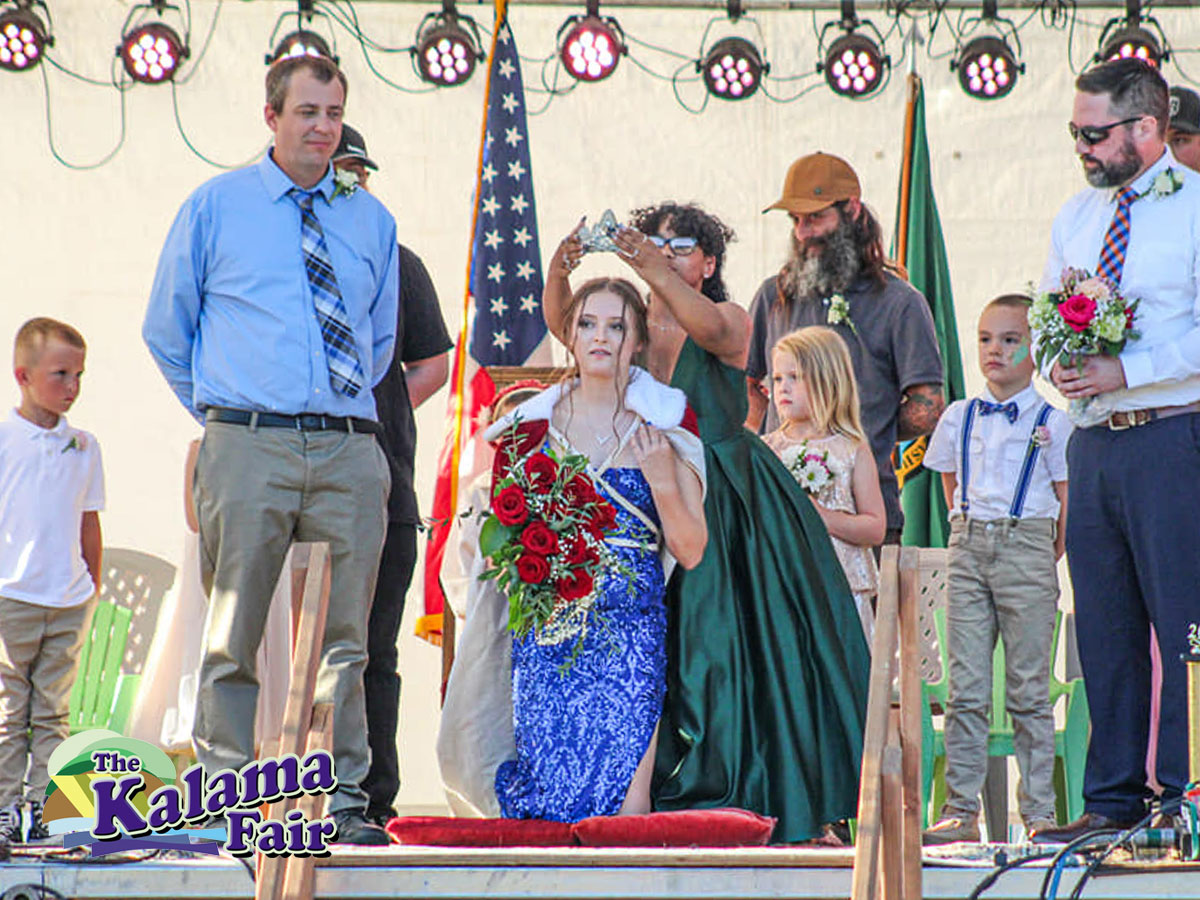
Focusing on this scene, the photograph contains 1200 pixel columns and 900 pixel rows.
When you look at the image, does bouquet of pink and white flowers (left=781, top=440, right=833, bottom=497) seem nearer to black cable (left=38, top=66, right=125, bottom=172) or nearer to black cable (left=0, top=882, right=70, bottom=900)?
black cable (left=0, top=882, right=70, bottom=900)

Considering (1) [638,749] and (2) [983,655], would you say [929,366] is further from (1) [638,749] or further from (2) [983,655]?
(1) [638,749]

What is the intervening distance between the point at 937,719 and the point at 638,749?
140 inches

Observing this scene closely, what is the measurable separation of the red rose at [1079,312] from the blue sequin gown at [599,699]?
3.66ft

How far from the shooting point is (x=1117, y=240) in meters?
4.38

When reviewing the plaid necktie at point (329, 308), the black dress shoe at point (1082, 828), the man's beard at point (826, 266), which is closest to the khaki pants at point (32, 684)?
the plaid necktie at point (329, 308)

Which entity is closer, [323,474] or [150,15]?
[323,474]

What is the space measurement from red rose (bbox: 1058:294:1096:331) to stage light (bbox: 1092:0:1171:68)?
3.71 metres

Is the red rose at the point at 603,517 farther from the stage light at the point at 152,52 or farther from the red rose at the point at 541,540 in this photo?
the stage light at the point at 152,52

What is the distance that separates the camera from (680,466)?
4512 mm

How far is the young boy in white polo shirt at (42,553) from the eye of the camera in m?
6.18

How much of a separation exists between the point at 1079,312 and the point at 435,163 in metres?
4.30

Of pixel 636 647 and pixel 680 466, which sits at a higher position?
pixel 680 466

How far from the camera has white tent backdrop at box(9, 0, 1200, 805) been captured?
7805mm

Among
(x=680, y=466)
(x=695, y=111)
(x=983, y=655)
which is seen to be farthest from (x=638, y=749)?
(x=695, y=111)
